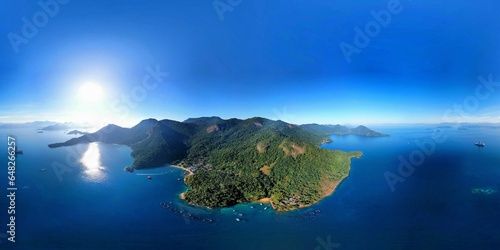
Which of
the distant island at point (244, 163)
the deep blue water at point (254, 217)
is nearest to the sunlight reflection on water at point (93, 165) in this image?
the deep blue water at point (254, 217)

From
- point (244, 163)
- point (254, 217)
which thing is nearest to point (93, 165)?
point (244, 163)

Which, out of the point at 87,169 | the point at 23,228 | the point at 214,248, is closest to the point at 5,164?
the point at 87,169

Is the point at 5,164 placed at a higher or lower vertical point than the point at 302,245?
higher

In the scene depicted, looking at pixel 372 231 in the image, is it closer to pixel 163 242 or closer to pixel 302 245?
pixel 302 245

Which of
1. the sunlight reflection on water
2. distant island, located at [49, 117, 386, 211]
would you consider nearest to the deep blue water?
the sunlight reflection on water

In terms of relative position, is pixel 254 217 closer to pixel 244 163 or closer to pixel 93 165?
pixel 244 163

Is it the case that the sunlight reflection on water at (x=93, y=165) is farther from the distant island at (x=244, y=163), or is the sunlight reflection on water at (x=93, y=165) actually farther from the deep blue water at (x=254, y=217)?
the distant island at (x=244, y=163)
